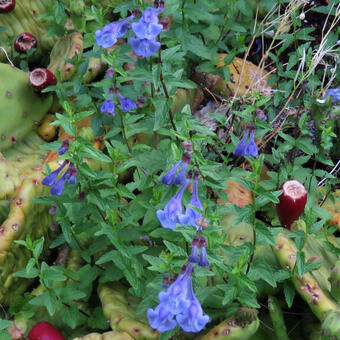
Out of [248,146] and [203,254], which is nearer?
[203,254]

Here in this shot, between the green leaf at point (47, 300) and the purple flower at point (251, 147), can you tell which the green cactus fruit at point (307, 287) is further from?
the green leaf at point (47, 300)

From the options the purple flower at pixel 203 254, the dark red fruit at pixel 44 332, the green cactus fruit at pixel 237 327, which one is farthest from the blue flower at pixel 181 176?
the dark red fruit at pixel 44 332

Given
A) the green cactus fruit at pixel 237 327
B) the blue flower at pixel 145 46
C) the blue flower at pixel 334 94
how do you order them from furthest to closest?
the blue flower at pixel 334 94 → the green cactus fruit at pixel 237 327 → the blue flower at pixel 145 46

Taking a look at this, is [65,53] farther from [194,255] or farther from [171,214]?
[194,255]

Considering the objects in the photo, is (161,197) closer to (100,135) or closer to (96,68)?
(100,135)

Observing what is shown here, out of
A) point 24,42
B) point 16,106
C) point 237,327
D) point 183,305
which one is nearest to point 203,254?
point 183,305

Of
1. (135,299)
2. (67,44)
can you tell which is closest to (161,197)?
(135,299)
